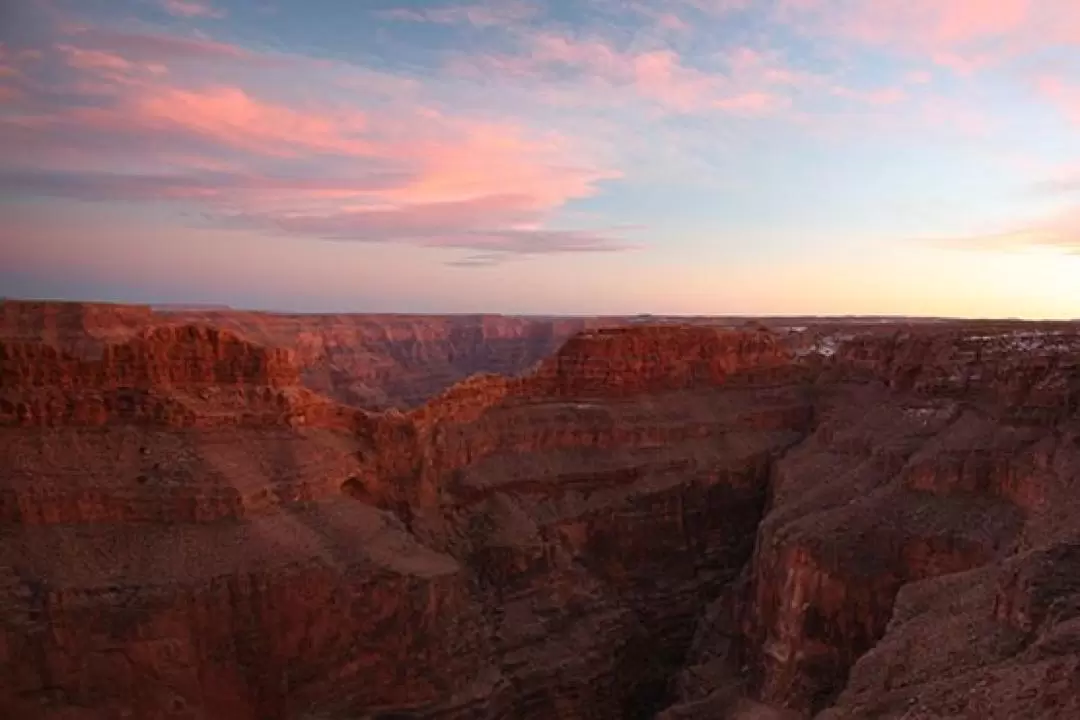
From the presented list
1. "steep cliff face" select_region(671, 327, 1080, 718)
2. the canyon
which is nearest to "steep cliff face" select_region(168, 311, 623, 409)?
the canyon

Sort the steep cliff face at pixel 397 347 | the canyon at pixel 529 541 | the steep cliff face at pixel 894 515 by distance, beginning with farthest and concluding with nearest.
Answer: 1. the steep cliff face at pixel 397 347
2. the steep cliff face at pixel 894 515
3. the canyon at pixel 529 541

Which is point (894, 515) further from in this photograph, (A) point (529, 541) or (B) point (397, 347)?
(B) point (397, 347)

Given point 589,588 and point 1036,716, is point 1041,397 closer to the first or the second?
point 589,588

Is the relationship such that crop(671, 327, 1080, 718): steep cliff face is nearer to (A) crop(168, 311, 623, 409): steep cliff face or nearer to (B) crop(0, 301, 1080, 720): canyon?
(B) crop(0, 301, 1080, 720): canyon

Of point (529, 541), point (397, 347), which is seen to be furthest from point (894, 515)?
point (397, 347)

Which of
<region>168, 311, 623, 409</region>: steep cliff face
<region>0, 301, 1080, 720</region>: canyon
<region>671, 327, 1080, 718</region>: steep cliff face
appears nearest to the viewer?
<region>0, 301, 1080, 720</region>: canyon

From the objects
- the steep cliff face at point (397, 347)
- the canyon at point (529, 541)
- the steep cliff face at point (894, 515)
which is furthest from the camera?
the steep cliff face at point (397, 347)

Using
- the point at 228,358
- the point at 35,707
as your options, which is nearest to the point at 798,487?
the point at 228,358

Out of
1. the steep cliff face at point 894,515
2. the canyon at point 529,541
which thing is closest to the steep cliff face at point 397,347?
the canyon at point 529,541

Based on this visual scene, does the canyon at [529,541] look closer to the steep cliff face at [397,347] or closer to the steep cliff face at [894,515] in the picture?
the steep cliff face at [894,515]
